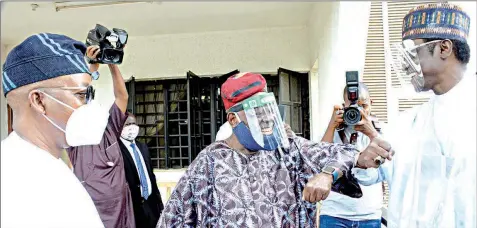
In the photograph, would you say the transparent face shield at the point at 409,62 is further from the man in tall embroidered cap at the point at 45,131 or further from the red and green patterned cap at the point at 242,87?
the man in tall embroidered cap at the point at 45,131

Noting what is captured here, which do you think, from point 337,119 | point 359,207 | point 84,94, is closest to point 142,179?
point 359,207

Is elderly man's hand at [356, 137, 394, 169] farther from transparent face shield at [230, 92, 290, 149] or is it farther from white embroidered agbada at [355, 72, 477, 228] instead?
transparent face shield at [230, 92, 290, 149]

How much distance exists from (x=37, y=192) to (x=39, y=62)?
0.39m

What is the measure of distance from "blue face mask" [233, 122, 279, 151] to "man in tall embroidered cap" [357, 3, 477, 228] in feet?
1.63

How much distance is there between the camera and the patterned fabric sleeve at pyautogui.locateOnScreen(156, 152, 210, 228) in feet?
5.91

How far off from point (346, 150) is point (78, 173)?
6.05 feet

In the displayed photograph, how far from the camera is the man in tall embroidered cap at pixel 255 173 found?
1751mm

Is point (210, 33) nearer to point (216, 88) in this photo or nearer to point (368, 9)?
point (216, 88)

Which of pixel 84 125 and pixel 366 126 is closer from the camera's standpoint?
pixel 84 125

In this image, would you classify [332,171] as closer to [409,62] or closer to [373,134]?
[373,134]

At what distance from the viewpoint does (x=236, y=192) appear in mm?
1771

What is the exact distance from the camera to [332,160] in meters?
1.80

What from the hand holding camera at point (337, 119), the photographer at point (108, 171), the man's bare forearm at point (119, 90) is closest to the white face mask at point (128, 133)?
the photographer at point (108, 171)

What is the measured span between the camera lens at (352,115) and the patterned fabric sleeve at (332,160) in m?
0.13
